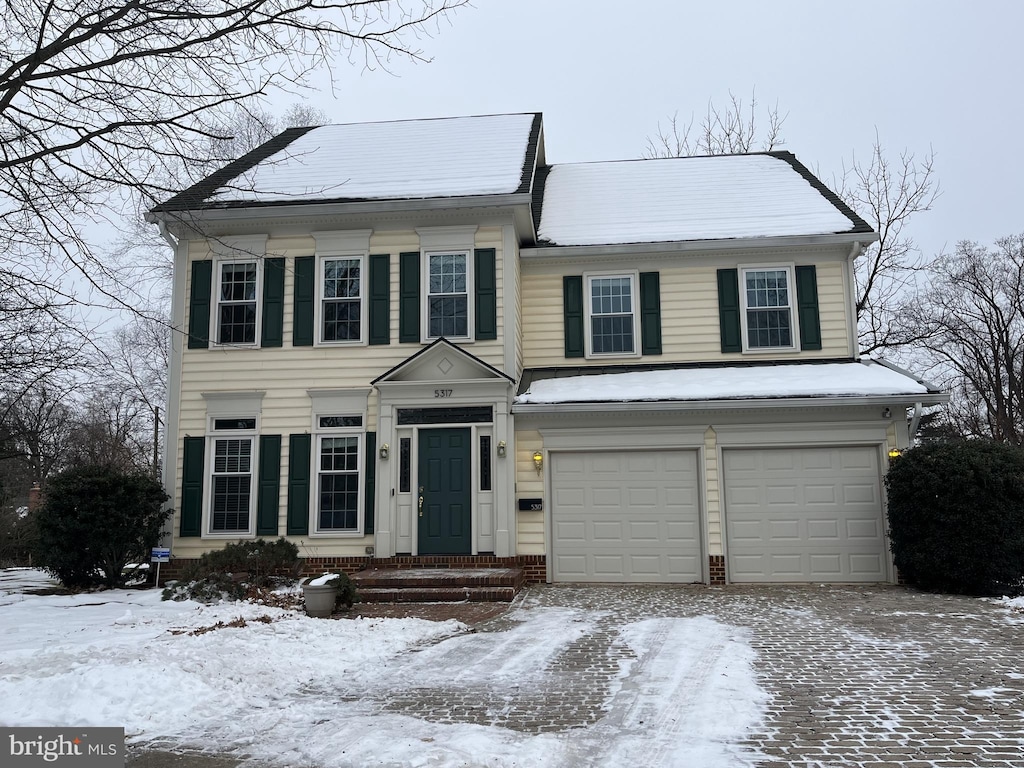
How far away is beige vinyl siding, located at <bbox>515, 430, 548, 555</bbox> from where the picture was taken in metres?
11.8

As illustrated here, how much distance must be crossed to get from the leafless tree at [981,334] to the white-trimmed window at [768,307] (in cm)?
2020

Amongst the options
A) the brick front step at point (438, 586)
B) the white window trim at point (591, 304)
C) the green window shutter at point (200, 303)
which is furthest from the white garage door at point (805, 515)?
the green window shutter at point (200, 303)

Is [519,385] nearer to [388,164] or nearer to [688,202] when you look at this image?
[388,164]

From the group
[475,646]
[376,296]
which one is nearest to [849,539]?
[475,646]

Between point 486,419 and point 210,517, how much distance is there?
4.81 metres

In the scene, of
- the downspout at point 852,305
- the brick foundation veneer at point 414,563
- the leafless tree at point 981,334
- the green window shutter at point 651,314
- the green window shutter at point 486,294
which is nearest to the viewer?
the brick foundation veneer at point 414,563

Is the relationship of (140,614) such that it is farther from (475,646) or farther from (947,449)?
(947,449)

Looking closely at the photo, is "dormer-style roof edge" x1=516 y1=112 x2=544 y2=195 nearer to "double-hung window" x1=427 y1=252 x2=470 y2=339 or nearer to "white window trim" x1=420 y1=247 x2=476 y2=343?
"white window trim" x1=420 y1=247 x2=476 y2=343

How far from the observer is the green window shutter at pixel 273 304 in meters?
12.5

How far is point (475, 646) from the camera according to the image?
7480 millimetres

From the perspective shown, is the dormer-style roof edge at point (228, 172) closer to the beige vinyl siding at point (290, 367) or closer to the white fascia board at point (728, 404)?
the beige vinyl siding at point (290, 367)

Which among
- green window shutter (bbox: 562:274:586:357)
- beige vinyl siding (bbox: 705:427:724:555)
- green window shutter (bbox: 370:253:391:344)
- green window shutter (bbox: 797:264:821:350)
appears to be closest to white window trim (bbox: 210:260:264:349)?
green window shutter (bbox: 370:253:391:344)

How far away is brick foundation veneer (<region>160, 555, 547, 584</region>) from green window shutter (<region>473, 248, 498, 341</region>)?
351cm

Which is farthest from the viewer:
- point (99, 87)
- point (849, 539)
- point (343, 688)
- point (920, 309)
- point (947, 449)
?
point (920, 309)
